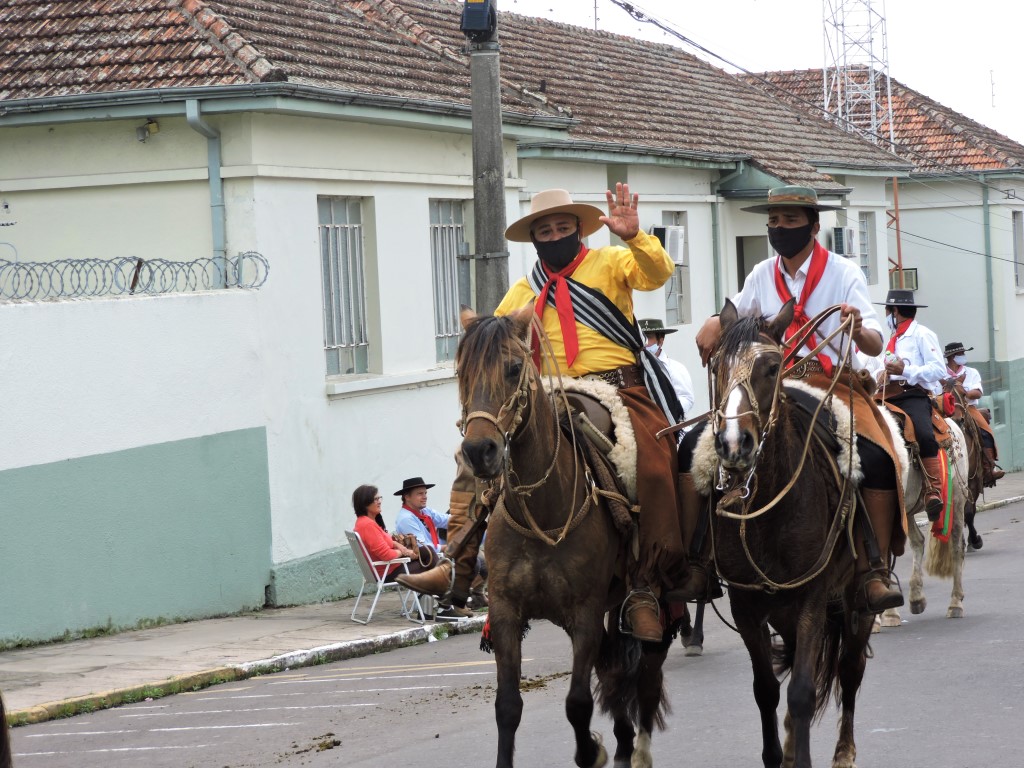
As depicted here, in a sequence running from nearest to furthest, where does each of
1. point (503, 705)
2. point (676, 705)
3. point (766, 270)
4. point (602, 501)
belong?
1. point (503, 705)
2. point (602, 501)
3. point (766, 270)
4. point (676, 705)

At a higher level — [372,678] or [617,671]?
[617,671]

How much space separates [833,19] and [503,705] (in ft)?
91.5

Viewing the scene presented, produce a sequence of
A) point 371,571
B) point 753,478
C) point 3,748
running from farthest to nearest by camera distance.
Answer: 1. point 371,571
2. point 753,478
3. point 3,748

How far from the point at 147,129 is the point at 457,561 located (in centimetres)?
873

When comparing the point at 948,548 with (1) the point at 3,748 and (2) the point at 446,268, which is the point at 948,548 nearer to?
(2) the point at 446,268

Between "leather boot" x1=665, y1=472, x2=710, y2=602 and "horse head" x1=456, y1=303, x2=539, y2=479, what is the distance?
1229 millimetres

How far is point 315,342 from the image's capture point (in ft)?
50.0

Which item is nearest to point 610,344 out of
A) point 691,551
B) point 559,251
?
point 559,251

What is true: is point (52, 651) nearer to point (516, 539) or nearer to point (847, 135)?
point (516, 539)

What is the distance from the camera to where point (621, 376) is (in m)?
7.71

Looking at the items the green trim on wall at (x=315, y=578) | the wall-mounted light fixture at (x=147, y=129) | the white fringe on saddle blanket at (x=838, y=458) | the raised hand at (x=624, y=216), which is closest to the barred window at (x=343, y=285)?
the wall-mounted light fixture at (x=147, y=129)

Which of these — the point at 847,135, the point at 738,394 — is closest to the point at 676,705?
the point at 738,394

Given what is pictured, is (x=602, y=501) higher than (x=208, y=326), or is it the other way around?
(x=208, y=326)

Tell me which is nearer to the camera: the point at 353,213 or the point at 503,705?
the point at 503,705
